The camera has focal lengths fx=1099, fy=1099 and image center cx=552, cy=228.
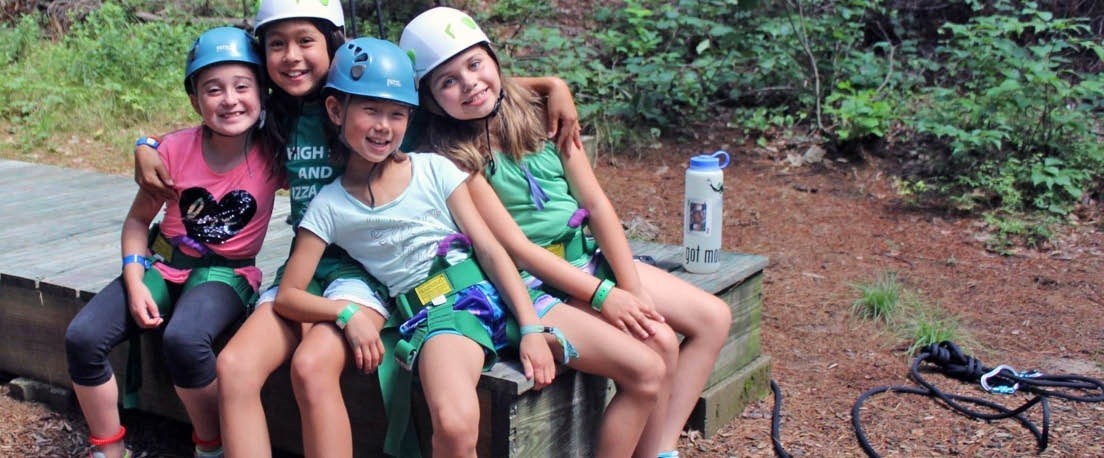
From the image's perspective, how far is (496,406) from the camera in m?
2.72

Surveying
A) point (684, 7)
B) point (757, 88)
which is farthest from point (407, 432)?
point (684, 7)

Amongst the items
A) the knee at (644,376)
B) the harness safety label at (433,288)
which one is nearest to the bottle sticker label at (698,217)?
the knee at (644,376)

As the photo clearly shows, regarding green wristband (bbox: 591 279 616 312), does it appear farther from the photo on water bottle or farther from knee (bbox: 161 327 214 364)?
knee (bbox: 161 327 214 364)

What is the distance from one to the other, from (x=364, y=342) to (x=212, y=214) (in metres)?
0.70

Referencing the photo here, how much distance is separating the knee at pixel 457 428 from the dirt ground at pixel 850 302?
109 centimetres

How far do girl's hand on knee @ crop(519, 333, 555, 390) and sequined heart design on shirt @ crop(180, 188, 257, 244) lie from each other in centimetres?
94

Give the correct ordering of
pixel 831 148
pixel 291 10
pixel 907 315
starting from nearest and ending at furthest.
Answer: pixel 291 10
pixel 907 315
pixel 831 148

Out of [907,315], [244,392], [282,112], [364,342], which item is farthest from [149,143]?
[907,315]

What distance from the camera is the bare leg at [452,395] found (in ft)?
8.33

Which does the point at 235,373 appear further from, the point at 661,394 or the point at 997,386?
the point at 997,386

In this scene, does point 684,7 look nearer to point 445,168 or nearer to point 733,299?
point 733,299

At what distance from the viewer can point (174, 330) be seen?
9.41 feet

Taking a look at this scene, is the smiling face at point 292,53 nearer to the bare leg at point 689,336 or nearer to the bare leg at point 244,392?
the bare leg at point 244,392

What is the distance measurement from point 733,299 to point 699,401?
35cm
